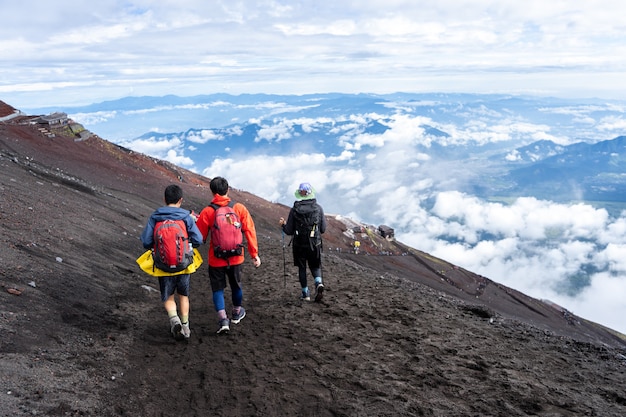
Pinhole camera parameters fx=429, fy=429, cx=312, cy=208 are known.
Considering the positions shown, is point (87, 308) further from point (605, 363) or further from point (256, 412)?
point (605, 363)

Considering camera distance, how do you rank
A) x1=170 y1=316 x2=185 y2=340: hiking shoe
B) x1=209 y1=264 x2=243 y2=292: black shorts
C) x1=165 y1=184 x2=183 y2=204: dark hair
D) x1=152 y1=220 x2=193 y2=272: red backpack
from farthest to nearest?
x1=209 y1=264 x2=243 y2=292: black shorts
x1=170 y1=316 x2=185 y2=340: hiking shoe
x1=165 y1=184 x2=183 y2=204: dark hair
x1=152 y1=220 x2=193 y2=272: red backpack

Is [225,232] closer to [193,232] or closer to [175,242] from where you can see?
[193,232]

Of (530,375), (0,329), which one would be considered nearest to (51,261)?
(0,329)

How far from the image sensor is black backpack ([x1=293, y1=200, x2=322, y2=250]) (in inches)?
363

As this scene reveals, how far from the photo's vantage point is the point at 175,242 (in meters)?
6.71

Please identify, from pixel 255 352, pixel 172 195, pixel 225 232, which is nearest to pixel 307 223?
pixel 225 232

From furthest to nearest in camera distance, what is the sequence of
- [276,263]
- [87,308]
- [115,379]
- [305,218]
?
[276,263], [305,218], [87,308], [115,379]

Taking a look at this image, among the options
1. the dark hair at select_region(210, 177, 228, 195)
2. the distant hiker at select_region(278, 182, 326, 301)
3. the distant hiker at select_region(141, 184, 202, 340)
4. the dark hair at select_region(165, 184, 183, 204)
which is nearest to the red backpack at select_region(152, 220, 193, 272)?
the distant hiker at select_region(141, 184, 202, 340)

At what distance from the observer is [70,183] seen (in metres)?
20.1

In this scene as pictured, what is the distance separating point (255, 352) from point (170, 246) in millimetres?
2278

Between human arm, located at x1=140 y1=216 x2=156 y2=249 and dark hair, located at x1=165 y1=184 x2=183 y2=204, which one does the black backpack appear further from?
human arm, located at x1=140 y1=216 x2=156 y2=249

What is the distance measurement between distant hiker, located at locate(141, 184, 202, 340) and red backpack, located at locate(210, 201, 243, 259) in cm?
38

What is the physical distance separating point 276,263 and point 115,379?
955 centimetres

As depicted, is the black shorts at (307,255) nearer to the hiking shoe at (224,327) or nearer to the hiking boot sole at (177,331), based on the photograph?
the hiking shoe at (224,327)
